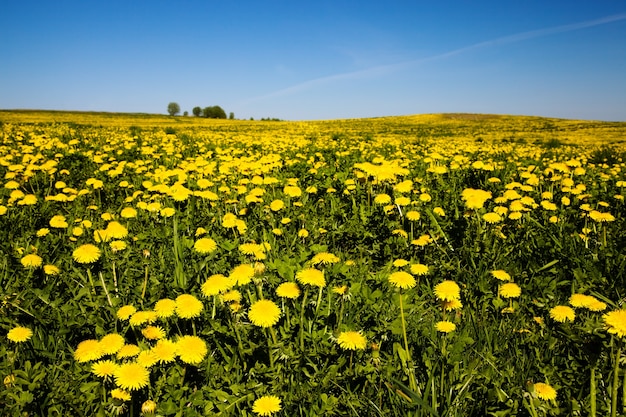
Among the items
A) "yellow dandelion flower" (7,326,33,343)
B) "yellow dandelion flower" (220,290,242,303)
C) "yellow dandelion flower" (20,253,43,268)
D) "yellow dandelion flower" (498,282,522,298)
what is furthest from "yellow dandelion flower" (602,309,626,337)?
"yellow dandelion flower" (20,253,43,268)

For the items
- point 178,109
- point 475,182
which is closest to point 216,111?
point 178,109

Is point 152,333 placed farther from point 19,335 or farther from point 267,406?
point 267,406

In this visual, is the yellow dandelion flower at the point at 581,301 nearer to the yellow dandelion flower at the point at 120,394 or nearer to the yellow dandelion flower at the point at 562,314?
the yellow dandelion flower at the point at 562,314

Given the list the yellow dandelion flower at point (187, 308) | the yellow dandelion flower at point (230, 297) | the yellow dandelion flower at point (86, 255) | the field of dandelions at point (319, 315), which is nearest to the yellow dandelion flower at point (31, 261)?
the field of dandelions at point (319, 315)

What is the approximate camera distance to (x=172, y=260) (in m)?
2.92

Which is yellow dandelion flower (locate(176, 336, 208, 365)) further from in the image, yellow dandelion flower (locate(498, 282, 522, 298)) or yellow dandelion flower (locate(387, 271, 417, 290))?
yellow dandelion flower (locate(498, 282, 522, 298))

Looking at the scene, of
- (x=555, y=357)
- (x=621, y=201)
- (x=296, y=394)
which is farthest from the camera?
(x=621, y=201)

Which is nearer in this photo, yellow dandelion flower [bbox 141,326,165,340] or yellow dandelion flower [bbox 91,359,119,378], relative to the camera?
yellow dandelion flower [bbox 91,359,119,378]

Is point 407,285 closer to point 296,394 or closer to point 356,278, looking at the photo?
point 296,394

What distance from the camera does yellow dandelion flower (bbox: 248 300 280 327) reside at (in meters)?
1.55

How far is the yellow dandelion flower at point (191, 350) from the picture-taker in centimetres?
146

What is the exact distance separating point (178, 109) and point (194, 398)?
111 meters

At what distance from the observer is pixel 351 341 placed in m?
1.54

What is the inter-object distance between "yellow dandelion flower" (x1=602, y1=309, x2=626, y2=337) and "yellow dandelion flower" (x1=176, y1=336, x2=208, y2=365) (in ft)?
4.99
